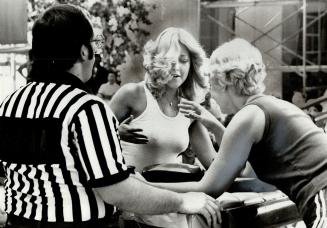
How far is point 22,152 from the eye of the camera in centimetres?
145

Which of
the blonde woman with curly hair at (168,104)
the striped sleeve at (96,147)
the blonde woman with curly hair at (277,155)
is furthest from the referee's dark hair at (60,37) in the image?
the blonde woman with curly hair at (168,104)

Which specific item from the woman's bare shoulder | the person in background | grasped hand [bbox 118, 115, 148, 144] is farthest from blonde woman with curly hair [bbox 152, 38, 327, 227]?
the person in background

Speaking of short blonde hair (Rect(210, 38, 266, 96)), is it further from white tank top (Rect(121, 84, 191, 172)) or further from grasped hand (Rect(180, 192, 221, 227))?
grasped hand (Rect(180, 192, 221, 227))

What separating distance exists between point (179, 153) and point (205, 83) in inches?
11.9

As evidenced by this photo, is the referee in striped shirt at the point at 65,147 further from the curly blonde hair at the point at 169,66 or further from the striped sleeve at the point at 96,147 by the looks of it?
the curly blonde hair at the point at 169,66

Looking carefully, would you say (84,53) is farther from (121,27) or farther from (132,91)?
(121,27)

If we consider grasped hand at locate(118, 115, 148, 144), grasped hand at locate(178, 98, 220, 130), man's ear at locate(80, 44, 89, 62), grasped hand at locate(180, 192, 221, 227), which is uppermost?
man's ear at locate(80, 44, 89, 62)

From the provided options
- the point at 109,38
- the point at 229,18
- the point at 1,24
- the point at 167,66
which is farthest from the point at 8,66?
the point at 229,18

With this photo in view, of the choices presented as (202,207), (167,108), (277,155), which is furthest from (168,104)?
(202,207)

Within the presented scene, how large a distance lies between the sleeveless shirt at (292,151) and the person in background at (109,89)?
713 millimetres

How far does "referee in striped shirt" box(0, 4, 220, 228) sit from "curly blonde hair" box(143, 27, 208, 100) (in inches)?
26.8

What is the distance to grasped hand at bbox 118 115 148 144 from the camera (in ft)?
7.13

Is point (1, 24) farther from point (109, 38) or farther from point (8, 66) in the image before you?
point (109, 38)

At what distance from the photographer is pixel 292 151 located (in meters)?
1.77
